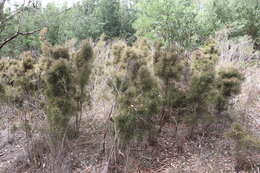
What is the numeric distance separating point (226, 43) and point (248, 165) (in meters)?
3.21

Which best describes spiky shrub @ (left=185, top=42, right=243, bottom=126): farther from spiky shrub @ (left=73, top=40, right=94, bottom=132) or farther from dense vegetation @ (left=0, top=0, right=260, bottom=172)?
spiky shrub @ (left=73, top=40, right=94, bottom=132)

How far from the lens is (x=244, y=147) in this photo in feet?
9.33

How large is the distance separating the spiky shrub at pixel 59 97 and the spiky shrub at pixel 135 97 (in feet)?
1.97

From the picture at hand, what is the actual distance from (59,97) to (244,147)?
2356 mm

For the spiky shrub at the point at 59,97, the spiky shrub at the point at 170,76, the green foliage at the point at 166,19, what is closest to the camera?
the spiky shrub at the point at 59,97

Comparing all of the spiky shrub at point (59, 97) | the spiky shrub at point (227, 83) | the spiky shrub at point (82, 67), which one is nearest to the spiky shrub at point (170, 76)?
the spiky shrub at point (227, 83)

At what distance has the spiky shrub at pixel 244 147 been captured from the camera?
282 cm

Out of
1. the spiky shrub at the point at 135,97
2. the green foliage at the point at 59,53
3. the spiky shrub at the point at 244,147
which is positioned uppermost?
the green foliage at the point at 59,53

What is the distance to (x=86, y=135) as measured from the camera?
369cm

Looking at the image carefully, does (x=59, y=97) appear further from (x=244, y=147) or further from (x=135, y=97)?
(x=244, y=147)

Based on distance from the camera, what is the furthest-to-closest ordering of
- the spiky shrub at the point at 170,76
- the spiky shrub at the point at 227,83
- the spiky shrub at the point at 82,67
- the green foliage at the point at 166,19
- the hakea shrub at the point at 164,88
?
the green foliage at the point at 166,19 < the spiky shrub at the point at 227,83 < the spiky shrub at the point at 170,76 < the spiky shrub at the point at 82,67 < the hakea shrub at the point at 164,88

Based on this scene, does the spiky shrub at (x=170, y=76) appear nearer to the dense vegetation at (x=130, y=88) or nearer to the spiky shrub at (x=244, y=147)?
the dense vegetation at (x=130, y=88)

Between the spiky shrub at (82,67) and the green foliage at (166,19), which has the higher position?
the green foliage at (166,19)

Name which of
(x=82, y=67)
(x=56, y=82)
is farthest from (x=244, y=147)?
(x=56, y=82)
